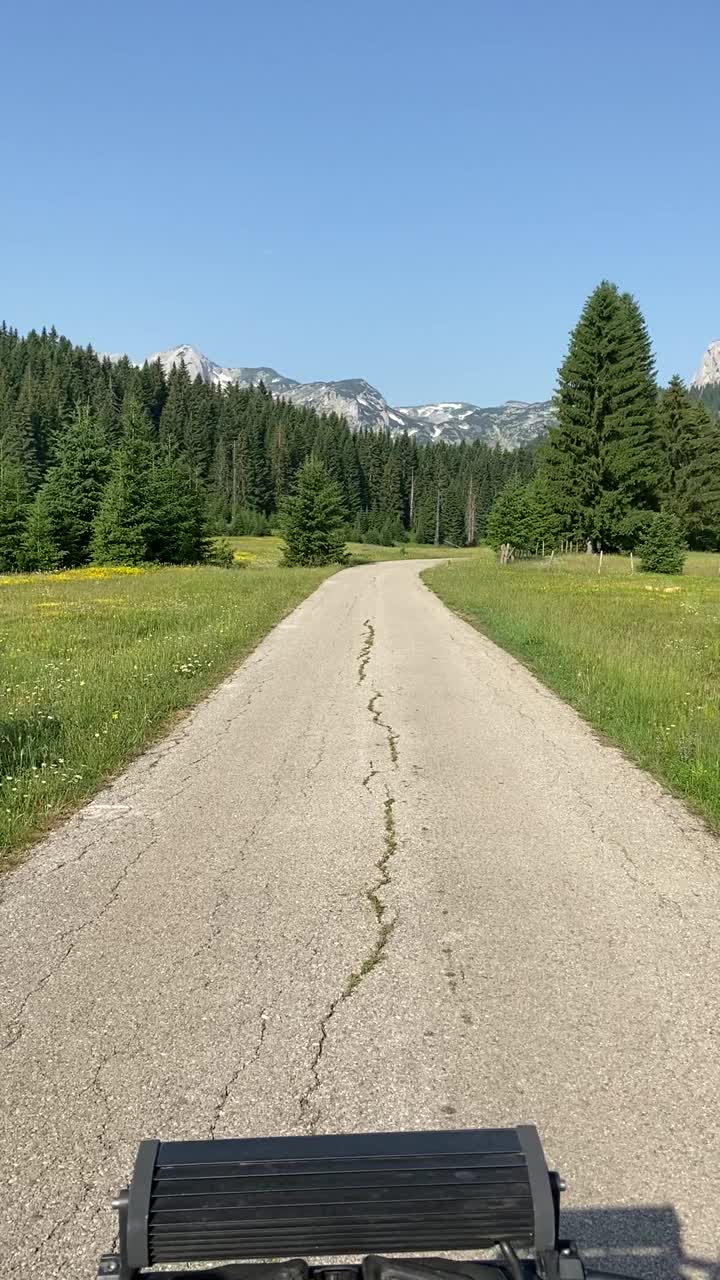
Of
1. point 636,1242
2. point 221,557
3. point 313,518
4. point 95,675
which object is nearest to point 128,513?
point 221,557

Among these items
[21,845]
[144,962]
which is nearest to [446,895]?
[144,962]

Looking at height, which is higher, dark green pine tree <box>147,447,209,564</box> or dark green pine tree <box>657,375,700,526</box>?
dark green pine tree <box>657,375,700,526</box>

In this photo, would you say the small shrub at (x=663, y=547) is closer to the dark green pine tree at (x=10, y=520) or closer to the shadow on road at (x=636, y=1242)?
the dark green pine tree at (x=10, y=520)

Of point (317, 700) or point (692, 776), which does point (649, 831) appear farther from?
point (317, 700)

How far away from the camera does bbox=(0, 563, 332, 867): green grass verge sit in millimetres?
6707

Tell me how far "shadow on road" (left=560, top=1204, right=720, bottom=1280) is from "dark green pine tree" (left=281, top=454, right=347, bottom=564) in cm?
4795

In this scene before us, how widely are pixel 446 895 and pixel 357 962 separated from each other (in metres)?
0.92

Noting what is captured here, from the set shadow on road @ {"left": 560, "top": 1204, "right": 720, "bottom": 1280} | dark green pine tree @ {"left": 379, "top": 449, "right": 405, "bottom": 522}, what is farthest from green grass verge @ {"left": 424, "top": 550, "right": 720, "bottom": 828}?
dark green pine tree @ {"left": 379, "top": 449, "right": 405, "bottom": 522}

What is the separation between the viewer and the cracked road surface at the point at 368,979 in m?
2.60

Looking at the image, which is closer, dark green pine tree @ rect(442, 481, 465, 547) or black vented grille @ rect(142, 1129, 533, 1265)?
black vented grille @ rect(142, 1129, 533, 1265)

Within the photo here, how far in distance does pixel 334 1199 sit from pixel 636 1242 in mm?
1260

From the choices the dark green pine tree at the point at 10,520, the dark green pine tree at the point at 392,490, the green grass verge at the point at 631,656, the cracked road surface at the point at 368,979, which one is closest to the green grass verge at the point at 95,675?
the cracked road surface at the point at 368,979

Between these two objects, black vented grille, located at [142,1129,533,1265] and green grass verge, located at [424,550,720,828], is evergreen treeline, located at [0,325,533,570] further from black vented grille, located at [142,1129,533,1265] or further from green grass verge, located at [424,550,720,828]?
black vented grille, located at [142,1129,533,1265]

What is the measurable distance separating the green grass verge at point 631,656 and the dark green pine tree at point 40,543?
2502cm
